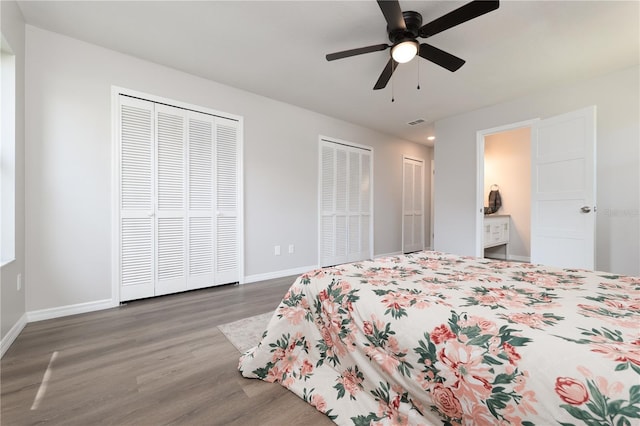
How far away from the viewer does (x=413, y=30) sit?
2.12 metres

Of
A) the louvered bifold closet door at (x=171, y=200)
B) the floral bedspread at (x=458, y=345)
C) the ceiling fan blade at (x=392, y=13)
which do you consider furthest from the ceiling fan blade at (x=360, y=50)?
the louvered bifold closet door at (x=171, y=200)

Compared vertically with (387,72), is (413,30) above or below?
above

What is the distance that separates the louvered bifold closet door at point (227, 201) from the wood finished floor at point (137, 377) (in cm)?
101

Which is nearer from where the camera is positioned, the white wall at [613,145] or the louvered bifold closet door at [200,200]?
the white wall at [613,145]

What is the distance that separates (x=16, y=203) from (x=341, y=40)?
307 cm

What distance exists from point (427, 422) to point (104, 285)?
10.1 ft

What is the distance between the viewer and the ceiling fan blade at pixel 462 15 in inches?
63.6

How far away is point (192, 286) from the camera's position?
3.21 m

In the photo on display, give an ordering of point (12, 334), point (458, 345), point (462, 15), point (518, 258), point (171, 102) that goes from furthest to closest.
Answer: point (518, 258) → point (171, 102) → point (12, 334) → point (462, 15) → point (458, 345)

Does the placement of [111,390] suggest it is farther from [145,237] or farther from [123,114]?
[123,114]

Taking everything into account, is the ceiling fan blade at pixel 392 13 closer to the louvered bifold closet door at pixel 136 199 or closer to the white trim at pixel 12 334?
the louvered bifold closet door at pixel 136 199

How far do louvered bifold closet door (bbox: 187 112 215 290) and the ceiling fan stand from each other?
6.14ft

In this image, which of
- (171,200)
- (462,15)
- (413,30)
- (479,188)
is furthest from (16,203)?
(479,188)

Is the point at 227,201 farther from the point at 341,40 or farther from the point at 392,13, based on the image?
the point at 392,13
